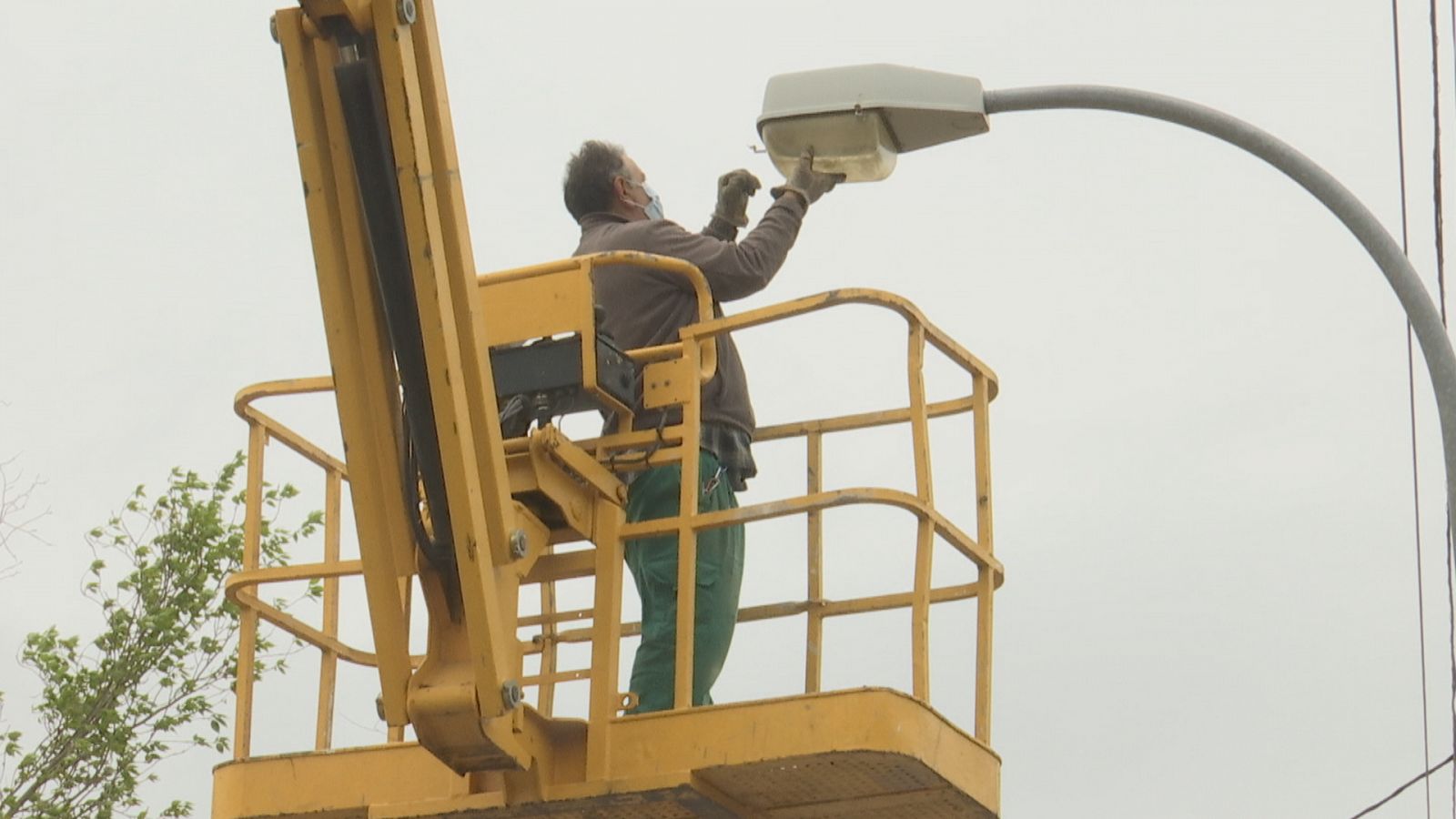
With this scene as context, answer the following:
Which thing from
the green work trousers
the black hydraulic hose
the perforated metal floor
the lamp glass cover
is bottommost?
the perforated metal floor

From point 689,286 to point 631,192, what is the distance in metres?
0.64

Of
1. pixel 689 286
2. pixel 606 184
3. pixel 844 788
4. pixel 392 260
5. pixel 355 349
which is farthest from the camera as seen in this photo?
pixel 606 184

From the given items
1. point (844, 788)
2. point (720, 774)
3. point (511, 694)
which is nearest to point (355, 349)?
point (511, 694)

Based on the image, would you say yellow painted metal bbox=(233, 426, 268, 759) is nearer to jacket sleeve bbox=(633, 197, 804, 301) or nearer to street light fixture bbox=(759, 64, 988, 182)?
jacket sleeve bbox=(633, 197, 804, 301)

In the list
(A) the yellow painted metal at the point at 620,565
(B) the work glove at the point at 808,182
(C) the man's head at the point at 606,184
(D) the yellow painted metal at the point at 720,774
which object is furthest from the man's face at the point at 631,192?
(D) the yellow painted metal at the point at 720,774

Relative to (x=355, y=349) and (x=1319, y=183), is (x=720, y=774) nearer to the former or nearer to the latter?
(x=355, y=349)

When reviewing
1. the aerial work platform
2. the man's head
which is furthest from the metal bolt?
the man's head

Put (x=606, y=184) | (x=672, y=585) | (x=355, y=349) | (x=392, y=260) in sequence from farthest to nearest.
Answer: (x=606, y=184) < (x=672, y=585) < (x=355, y=349) < (x=392, y=260)

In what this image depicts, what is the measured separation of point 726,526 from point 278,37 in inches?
85.4

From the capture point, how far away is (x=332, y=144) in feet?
25.1

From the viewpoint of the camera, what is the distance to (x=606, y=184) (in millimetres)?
9359

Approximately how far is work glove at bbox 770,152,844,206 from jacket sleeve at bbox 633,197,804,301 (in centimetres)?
19

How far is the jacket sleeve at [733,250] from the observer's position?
876 centimetres

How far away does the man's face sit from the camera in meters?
9.35
